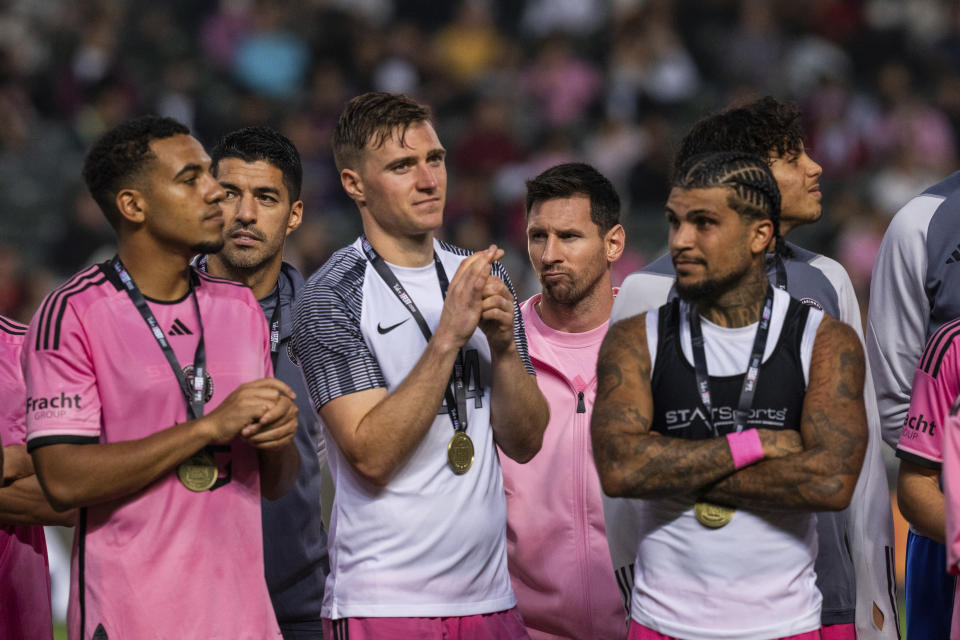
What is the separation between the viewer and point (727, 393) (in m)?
3.52

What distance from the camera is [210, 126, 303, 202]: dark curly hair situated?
498 centimetres

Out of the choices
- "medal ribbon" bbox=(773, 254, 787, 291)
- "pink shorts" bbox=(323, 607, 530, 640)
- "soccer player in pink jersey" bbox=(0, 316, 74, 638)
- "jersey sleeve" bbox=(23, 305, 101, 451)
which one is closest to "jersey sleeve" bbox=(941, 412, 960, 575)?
"medal ribbon" bbox=(773, 254, 787, 291)

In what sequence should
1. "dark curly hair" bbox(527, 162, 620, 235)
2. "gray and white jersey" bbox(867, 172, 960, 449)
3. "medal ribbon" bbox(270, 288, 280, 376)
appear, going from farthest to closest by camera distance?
"dark curly hair" bbox(527, 162, 620, 235), "medal ribbon" bbox(270, 288, 280, 376), "gray and white jersey" bbox(867, 172, 960, 449)

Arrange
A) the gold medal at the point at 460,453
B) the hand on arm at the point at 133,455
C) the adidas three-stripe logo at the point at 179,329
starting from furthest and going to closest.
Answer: the gold medal at the point at 460,453
the adidas three-stripe logo at the point at 179,329
the hand on arm at the point at 133,455

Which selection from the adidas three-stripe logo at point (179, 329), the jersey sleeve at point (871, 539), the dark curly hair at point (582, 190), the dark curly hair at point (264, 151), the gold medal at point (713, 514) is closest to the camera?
the gold medal at point (713, 514)

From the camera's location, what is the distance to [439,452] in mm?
3867

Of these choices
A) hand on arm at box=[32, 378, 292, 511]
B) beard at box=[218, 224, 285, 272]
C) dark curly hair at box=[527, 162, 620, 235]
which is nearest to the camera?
hand on arm at box=[32, 378, 292, 511]

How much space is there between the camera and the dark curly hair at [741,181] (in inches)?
143

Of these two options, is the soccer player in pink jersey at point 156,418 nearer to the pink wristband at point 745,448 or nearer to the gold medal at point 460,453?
the gold medal at point 460,453

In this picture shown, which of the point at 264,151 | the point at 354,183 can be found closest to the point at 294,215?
the point at 264,151

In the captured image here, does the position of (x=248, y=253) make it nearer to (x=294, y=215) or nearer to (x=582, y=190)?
(x=294, y=215)

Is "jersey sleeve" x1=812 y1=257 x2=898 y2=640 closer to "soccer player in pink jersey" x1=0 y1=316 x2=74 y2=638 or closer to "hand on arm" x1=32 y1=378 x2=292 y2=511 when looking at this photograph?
"hand on arm" x1=32 y1=378 x2=292 y2=511

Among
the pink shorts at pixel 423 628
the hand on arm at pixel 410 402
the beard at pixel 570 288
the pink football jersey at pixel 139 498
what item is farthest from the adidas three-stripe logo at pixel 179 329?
the beard at pixel 570 288

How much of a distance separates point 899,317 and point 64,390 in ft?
9.65
